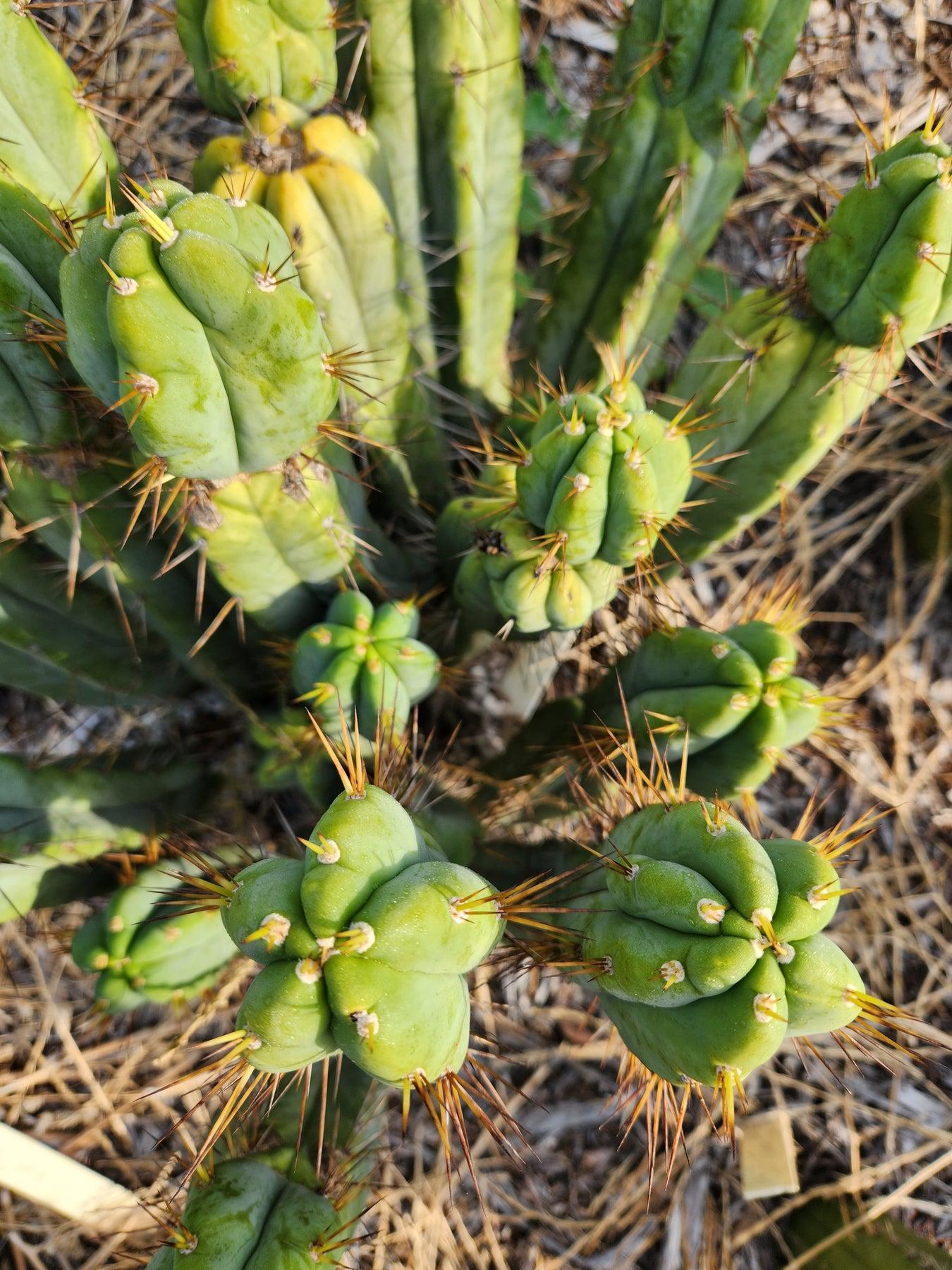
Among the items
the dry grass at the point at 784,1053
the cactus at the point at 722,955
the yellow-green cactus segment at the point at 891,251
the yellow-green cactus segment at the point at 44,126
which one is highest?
the yellow-green cactus segment at the point at 891,251

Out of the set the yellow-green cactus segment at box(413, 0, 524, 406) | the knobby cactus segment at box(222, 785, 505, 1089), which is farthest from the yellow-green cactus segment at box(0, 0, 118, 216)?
the knobby cactus segment at box(222, 785, 505, 1089)

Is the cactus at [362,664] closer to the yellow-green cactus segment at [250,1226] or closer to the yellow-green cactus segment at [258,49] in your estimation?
the yellow-green cactus segment at [250,1226]

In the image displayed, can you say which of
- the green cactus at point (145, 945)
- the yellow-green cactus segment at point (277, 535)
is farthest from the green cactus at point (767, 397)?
the green cactus at point (145, 945)

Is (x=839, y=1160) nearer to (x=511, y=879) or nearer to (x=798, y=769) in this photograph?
(x=798, y=769)

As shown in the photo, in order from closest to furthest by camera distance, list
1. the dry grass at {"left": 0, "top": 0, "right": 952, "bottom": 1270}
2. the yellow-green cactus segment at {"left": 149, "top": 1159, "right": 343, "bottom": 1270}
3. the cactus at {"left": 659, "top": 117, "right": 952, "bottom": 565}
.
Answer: the yellow-green cactus segment at {"left": 149, "top": 1159, "right": 343, "bottom": 1270}, the cactus at {"left": 659, "top": 117, "right": 952, "bottom": 565}, the dry grass at {"left": 0, "top": 0, "right": 952, "bottom": 1270}

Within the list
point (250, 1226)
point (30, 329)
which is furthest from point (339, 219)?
point (250, 1226)

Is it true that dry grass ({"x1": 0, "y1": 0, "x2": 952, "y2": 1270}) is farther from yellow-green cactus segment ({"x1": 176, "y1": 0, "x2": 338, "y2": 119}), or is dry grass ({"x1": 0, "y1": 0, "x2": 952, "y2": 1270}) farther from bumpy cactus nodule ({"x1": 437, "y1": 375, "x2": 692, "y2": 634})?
yellow-green cactus segment ({"x1": 176, "y1": 0, "x2": 338, "y2": 119})
